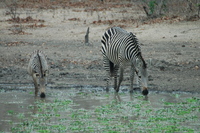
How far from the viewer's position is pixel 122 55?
11.5 metres

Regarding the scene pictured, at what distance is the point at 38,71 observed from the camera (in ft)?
35.8

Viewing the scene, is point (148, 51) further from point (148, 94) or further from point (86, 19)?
point (86, 19)

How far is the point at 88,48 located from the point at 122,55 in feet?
19.7

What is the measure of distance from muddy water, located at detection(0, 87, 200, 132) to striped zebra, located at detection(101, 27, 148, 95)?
1.38 feet

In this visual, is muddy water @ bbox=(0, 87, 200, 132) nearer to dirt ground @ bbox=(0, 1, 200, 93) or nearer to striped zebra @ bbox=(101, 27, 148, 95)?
striped zebra @ bbox=(101, 27, 148, 95)

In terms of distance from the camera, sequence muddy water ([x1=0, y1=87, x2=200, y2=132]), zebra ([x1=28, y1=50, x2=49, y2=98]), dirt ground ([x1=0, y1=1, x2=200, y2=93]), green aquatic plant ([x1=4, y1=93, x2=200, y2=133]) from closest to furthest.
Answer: green aquatic plant ([x1=4, y1=93, x2=200, y2=133])
muddy water ([x1=0, y1=87, x2=200, y2=132])
zebra ([x1=28, y1=50, x2=49, y2=98])
dirt ground ([x1=0, y1=1, x2=200, y2=93])

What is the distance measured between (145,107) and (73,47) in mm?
8236

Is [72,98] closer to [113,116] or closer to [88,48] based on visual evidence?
[113,116]

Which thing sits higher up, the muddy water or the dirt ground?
the dirt ground

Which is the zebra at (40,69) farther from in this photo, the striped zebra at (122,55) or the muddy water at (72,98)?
the striped zebra at (122,55)

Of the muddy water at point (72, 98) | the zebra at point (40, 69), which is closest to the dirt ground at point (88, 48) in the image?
the muddy water at point (72, 98)

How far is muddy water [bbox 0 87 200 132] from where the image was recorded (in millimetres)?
9695

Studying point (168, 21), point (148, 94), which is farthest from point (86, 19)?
point (148, 94)

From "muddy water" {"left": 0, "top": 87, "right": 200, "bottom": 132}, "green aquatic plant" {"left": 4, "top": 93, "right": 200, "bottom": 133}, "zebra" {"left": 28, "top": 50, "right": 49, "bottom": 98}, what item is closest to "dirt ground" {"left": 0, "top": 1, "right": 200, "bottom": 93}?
"muddy water" {"left": 0, "top": 87, "right": 200, "bottom": 132}
